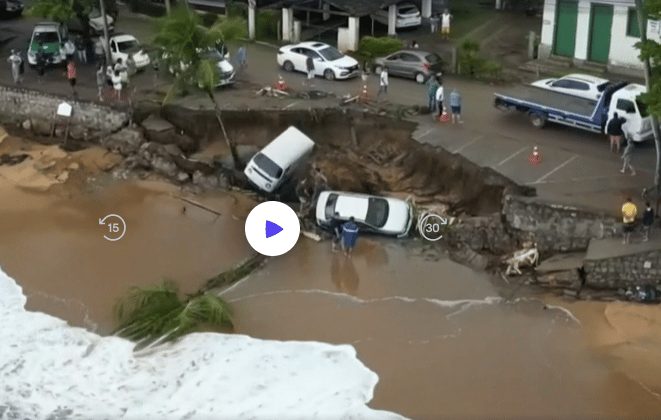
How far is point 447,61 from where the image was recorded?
129 feet

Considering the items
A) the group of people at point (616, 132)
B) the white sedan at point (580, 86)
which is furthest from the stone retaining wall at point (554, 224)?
the white sedan at point (580, 86)

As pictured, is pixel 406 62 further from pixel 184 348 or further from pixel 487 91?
pixel 184 348

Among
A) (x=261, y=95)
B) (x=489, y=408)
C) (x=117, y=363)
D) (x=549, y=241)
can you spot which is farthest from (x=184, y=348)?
(x=261, y=95)

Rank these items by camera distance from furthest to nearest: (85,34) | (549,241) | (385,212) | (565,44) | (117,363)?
(85,34) < (565,44) < (385,212) < (549,241) < (117,363)

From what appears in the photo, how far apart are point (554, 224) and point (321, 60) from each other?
14493 millimetres

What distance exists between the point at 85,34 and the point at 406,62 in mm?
14523

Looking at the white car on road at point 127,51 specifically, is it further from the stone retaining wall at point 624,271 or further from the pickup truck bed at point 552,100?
the stone retaining wall at point 624,271

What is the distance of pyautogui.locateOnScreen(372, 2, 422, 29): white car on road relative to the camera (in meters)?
44.3

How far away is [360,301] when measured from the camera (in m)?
25.8

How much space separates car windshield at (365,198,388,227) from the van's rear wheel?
703cm

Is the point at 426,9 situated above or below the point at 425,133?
above

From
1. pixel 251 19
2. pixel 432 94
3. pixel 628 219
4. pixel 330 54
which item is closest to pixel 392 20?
pixel 251 19

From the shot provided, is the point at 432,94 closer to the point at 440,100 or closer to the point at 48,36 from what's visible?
the point at 440,100

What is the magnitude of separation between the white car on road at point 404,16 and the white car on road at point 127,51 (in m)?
11.0
